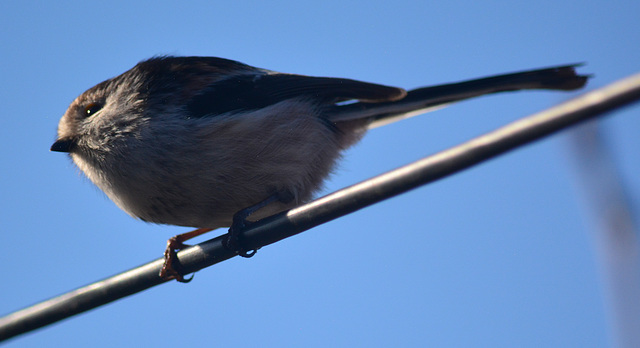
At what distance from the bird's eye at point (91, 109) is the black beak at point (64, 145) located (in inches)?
10.5

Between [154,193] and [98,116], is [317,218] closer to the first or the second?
[154,193]

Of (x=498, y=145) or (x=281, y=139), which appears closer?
(x=498, y=145)

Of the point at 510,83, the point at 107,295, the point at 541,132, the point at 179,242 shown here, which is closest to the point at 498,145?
the point at 541,132

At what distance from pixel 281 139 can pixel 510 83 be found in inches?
68.0

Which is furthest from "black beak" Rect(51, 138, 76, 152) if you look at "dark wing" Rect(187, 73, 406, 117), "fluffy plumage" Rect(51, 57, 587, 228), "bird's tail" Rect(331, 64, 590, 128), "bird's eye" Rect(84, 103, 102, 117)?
"bird's tail" Rect(331, 64, 590, 128)

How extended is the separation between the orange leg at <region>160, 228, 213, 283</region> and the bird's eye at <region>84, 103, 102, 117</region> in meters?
1.25

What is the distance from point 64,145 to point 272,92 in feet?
5.80

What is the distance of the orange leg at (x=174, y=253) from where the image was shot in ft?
14.2

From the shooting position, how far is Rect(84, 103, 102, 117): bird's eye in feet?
15.8

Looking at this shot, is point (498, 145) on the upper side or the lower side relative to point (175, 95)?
lower

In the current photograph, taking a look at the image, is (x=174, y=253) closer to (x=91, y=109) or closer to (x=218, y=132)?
(x=218, y=132)

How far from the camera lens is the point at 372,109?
188 inches

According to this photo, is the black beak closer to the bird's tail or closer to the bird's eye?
the bird's eye

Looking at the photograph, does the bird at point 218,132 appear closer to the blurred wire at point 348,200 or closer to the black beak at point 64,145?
the black beak at point 64,145
